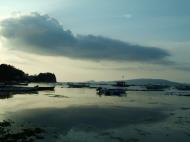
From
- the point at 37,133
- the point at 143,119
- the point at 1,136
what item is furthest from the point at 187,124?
the point at 1,136

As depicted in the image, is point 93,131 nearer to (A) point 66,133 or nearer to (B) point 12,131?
(A) point 66,133

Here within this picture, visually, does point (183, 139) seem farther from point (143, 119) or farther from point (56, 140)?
point (143, 119)

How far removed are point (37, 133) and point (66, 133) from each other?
265 centimetres

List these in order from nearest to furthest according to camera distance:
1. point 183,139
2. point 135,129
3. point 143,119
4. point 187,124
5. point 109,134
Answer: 1. point 183,139
2. point 109,134
3. point 135,129
4. point 187,124
5. point 143,119

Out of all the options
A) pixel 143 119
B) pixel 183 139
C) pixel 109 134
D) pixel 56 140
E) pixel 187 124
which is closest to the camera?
pixel 56 140

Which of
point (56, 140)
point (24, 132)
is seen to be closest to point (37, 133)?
point (24, 132)

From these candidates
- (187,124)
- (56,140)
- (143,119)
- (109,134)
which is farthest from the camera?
(143,119)

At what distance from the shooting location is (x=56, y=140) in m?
28.8

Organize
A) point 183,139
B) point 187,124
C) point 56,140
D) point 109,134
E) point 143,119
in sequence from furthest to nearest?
point 143,119 < point 187,124 < point 109,134 < point 183,139 < point 56,140

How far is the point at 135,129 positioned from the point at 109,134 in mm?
4729

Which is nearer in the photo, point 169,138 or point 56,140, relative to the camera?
point 56,140

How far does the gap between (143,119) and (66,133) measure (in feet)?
54.2

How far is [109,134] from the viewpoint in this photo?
1294 inches

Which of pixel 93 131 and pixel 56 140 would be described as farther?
pixel 93 131
